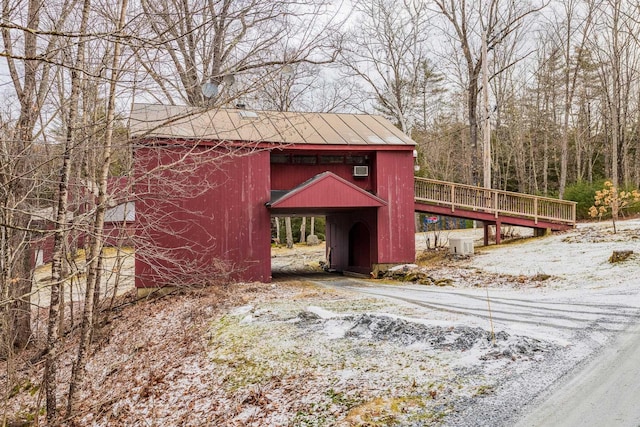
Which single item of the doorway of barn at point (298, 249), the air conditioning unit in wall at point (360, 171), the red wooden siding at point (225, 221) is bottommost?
the doorway of barn at point (298, 249)

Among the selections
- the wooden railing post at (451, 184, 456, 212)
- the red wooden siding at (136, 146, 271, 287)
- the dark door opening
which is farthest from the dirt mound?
the wooden railing post at (451, 184, 456, 212)

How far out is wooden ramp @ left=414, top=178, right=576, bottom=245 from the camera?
16.6 m

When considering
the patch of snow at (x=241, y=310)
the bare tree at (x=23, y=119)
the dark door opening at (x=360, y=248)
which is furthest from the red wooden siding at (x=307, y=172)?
the bare tree at (x=23, y=119)

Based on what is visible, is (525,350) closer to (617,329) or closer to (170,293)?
(617,329)

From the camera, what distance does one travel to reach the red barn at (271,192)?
498 inches

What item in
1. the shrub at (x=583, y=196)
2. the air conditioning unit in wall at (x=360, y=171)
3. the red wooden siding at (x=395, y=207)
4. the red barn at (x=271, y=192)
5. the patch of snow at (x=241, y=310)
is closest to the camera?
the patch of snow at (x=241, y=310)

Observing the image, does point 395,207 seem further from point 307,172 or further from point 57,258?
point 57,258

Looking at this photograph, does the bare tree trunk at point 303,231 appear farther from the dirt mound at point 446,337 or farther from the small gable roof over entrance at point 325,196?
the dirt mound at point 446,337

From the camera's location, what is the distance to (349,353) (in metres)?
5.75

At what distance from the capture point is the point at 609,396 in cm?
404

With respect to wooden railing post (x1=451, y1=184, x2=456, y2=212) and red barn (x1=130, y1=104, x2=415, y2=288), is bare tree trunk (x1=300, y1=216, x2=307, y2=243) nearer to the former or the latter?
red barn (x1=130, y1=104, x2=415, y2=288)

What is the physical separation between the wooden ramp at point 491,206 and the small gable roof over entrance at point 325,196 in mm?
3383

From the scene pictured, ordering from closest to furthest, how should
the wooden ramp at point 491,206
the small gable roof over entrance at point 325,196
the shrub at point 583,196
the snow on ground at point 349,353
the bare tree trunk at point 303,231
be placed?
the snow on ground at point 349,353
the small gable roof over entrance at point 325,196
the wooden ramp at point 491,206
the shrub at point 583,196
the bare tree trunk at point 303,231

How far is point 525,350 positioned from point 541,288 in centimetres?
567
